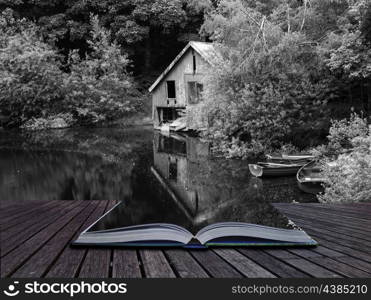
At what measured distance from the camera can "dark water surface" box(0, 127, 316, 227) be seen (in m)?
9.43

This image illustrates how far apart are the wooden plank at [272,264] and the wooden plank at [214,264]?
0.66ft

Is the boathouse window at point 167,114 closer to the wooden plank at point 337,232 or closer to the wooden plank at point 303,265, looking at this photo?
the wooden plank at point 337,232

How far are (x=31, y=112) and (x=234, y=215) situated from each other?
21.6 metres

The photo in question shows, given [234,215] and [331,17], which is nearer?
[234,215]

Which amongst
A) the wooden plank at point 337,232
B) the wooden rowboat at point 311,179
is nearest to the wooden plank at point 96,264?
the wooden plank at point 337,232

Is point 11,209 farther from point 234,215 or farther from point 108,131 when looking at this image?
point 108,131

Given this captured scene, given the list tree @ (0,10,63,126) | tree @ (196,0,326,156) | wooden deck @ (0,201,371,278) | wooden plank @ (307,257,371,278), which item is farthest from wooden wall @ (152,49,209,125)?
wooden plank @ (307,257,371,278)

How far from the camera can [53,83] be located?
26750mm

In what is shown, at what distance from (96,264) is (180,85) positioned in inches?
903

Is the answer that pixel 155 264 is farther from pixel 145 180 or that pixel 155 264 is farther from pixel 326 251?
pixel 145 180

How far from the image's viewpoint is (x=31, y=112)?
88.2ft

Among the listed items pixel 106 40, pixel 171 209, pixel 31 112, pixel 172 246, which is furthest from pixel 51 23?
pixel 172 246

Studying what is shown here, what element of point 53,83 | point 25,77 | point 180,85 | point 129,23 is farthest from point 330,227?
point 129,23

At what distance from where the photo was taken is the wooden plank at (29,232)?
2.50 meters
